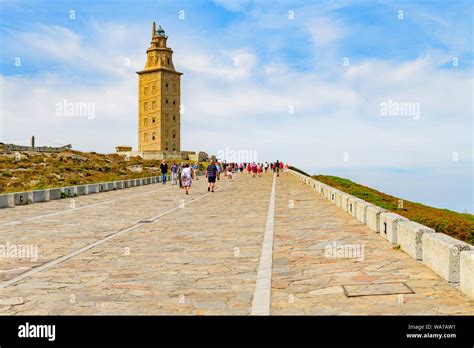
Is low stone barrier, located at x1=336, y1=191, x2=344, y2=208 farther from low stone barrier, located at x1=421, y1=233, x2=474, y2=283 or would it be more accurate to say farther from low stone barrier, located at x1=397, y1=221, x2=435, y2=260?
low stone barrier, located at x1=421, y1=233, x2=474, y2=283

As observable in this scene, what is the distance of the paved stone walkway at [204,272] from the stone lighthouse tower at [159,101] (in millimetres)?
98176

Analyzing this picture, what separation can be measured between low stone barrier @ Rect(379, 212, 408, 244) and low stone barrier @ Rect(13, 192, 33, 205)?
1635 cm

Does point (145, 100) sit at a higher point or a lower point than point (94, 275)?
higher

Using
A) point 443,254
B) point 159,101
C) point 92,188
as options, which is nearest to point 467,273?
point 443,254

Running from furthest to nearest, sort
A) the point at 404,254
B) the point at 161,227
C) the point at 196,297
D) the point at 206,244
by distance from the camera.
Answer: the point at 161,227, the point at 206,244, the point at 404,254, the point at 196,297

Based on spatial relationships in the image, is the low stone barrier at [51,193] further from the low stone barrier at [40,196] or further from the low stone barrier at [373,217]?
the low stone barrier at [373,217]

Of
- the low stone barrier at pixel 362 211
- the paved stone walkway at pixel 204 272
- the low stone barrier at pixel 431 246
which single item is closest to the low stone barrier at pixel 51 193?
the paved stone walkway at pixel 204 272

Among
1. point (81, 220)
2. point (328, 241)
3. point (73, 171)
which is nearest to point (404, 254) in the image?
point (328, 241)

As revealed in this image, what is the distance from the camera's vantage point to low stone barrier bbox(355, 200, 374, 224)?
13409 mm

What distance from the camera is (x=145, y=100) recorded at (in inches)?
4537
